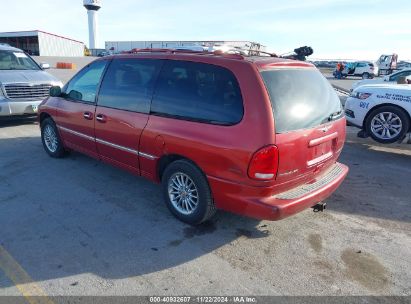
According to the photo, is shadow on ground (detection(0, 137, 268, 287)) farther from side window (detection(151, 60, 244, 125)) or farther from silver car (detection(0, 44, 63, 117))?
silver car (detection(0, 44, 63, 117))

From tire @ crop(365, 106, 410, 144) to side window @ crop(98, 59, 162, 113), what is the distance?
5092 millimetres

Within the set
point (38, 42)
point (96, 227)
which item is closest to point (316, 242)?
point (96, 227)

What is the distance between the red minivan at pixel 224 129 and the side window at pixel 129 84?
1 centimetres

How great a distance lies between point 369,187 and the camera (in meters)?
5.07

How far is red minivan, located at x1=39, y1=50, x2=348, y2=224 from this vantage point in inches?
124

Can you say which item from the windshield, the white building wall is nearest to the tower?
the white building wall

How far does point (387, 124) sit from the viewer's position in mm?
6996

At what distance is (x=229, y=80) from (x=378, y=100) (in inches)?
195

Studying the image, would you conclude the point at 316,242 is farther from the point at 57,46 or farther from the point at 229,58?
the point at 57,46

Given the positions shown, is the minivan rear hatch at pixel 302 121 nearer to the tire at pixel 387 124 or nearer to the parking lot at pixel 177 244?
the parking lot at pixel 177 244

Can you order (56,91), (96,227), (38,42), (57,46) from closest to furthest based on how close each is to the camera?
(96,227)
(56,91)
(38,42)
(57,46)

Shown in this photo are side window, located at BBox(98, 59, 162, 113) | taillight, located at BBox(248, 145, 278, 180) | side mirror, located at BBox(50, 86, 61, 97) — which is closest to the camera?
taillight, located at BBox(248, 145, 278, 180)

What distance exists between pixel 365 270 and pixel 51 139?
17.1ft

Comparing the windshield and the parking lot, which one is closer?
the parking lot
